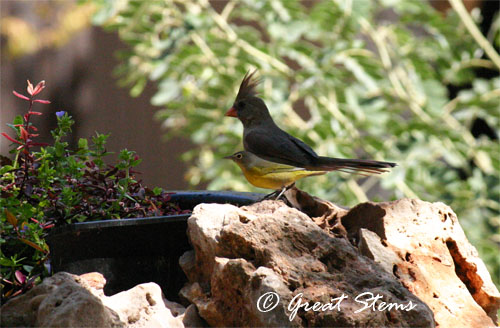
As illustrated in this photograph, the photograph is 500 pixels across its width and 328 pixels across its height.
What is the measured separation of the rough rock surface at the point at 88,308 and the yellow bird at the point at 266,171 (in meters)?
0.79

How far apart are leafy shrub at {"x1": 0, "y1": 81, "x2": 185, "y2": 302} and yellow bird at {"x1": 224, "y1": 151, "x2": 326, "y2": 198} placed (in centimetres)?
35

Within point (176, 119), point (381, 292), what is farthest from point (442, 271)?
point (176, 119)

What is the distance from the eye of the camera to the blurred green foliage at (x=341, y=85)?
4488 mm

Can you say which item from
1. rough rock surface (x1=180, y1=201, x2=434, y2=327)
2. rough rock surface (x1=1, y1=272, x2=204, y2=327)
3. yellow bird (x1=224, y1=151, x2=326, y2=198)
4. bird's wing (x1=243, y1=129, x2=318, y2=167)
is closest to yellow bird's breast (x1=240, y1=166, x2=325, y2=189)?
yellow bird (x1=224, y1=151, x2=326, y2=198)

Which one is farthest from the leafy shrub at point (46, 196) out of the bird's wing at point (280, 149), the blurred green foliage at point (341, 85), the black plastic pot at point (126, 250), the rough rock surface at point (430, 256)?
the blurred green foliage at point (341, 85)

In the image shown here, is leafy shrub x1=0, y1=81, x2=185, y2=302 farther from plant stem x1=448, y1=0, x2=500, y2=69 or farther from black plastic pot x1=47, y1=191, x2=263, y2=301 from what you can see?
plant stem x1=448, y1=0, x2=500, y2=69

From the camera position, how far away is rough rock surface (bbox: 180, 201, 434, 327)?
5.24ft

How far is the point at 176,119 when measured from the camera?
5359mm

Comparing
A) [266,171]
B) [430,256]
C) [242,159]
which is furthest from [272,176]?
[430,256]

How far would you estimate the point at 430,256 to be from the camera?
200 cm

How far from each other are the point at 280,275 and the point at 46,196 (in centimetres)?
78

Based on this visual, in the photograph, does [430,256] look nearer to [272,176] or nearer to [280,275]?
[280,275]

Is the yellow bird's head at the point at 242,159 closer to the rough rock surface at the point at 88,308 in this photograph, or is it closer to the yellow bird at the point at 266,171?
the yellow bird at the point at 266,171

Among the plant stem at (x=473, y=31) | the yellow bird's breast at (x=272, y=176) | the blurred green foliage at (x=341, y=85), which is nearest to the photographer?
the yellow bird's breast at (x=272, y=176)
